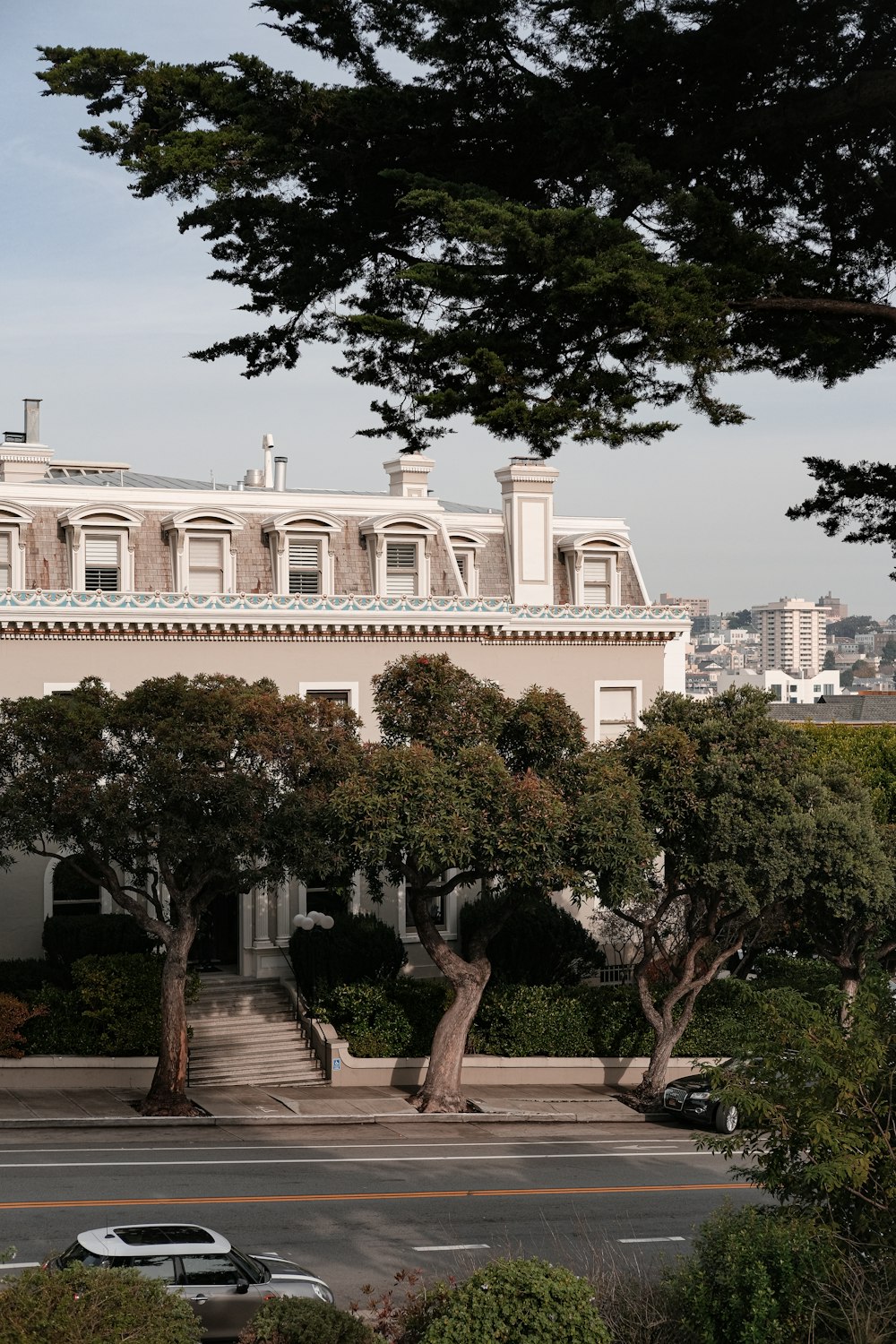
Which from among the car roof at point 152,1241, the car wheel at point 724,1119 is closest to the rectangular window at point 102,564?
the car wheel at point 724,1119

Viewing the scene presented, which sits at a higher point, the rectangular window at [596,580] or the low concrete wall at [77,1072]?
the rectangular window at [596,580]

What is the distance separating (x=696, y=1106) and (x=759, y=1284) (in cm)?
2228

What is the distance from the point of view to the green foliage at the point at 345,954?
4041cm

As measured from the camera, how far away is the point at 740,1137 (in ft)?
49.3

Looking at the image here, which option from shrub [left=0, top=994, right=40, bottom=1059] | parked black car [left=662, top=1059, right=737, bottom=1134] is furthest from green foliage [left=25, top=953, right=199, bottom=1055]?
parked black car [left=662, top=1059, right=737, bottom=1134]

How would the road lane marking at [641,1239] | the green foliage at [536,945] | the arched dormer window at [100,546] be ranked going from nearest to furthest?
the road lane marking at [641,1239] < the arched dormer window at [100,546] < the green foliage at [536,945]

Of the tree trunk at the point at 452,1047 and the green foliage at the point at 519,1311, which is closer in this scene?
the green foliage at the point at 519,1311

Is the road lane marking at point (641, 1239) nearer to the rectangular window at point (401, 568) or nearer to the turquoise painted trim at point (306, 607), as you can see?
the turquoise painted trim at point (306, 607)

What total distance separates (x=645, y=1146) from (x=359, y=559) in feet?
60.3

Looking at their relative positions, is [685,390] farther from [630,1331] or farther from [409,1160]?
[409,1160]

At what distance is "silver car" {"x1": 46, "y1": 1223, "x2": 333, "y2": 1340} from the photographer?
57.2ft

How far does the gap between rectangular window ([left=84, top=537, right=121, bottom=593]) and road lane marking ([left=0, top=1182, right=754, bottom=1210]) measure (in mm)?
19274

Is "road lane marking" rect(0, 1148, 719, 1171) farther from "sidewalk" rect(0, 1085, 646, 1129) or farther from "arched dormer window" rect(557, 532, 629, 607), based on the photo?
"arched dormer window" rect(557, 532, 629, 607)

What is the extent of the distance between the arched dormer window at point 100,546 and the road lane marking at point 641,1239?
23043mm
